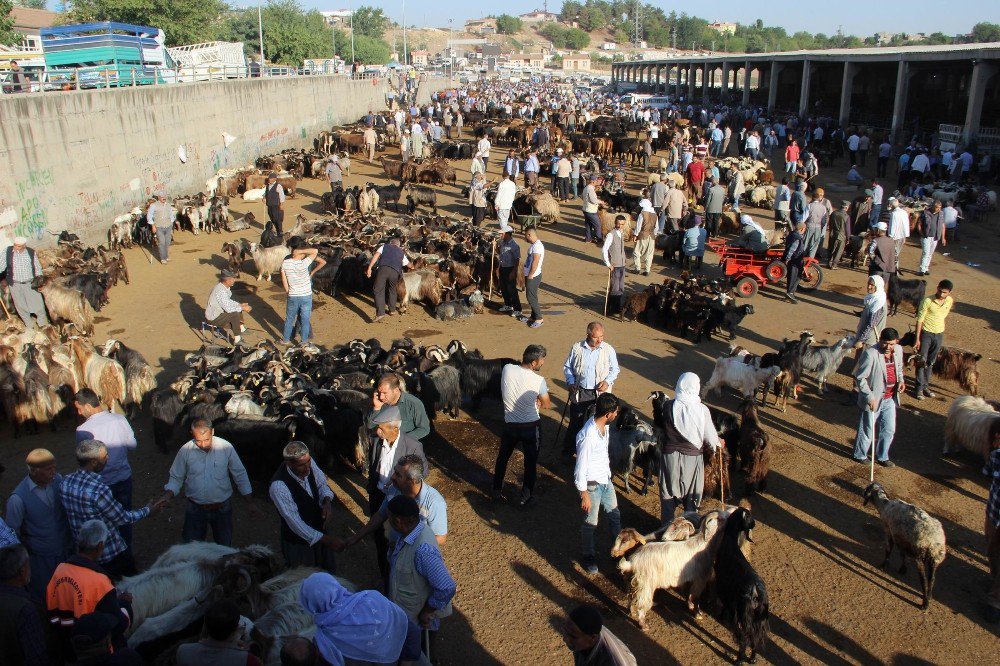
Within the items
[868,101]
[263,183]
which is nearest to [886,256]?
[263,183]

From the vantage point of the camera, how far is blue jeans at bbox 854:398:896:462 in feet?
25.4

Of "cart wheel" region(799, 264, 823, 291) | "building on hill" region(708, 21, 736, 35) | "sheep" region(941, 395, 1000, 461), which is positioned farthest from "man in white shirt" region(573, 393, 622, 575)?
"building on hill" region(708, 21, 736, 35)

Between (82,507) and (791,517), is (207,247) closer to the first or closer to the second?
(82,507)

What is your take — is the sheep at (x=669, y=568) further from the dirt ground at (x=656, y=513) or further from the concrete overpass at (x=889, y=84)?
the concrete overpass at (x=889, y=84)

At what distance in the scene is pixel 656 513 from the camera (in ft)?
23.7

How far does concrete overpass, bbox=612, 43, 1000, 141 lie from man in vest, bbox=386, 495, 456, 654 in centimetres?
2797

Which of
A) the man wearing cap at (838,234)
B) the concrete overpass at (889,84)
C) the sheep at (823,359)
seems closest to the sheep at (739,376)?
the sheep at (823,359)

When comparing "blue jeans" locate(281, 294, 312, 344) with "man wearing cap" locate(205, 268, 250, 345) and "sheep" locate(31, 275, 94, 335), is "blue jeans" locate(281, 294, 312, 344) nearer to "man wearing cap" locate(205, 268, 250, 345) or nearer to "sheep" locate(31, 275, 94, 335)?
"man wearing cap" locate(205, 268, 250, 345)

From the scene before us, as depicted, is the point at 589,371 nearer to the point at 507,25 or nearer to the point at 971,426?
the point at 971,426

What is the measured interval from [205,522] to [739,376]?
6.59m

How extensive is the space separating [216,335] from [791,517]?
346 inches

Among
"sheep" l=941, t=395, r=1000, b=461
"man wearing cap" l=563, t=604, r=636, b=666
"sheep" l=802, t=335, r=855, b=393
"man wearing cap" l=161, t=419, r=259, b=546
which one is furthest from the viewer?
"sheep" l=802, t=335, r=855, b=393

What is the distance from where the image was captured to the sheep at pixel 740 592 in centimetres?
514

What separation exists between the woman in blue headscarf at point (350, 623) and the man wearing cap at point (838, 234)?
14.4m
